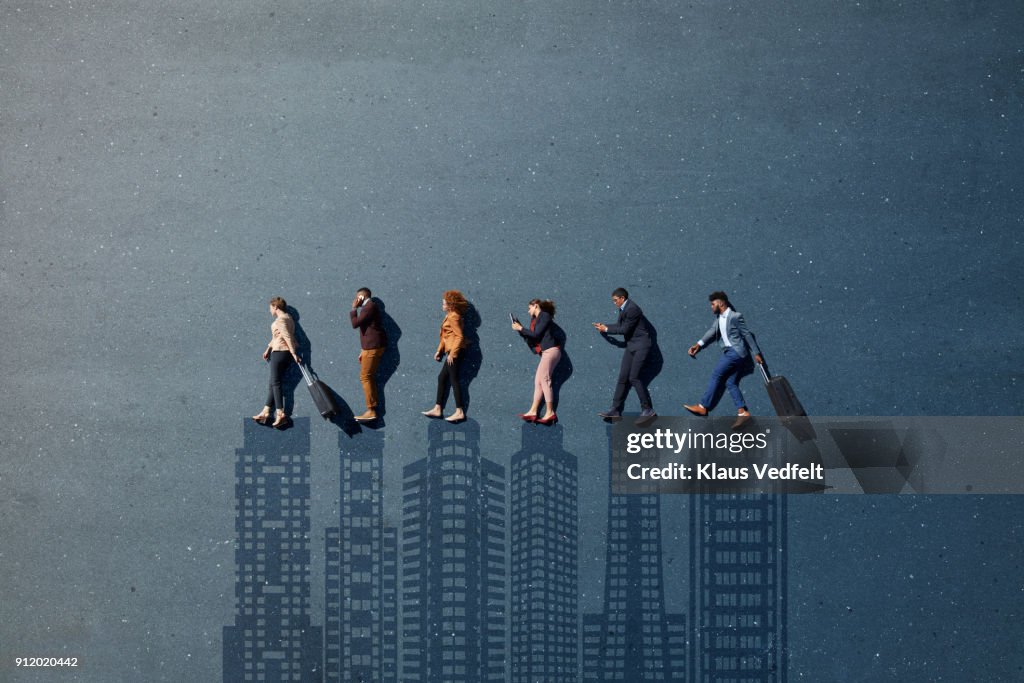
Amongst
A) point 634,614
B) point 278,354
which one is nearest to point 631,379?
point 634,614

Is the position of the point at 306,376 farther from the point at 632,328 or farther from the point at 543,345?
the point at 632,328

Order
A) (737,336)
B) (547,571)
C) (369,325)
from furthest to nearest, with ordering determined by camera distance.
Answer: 1. (547,571)
2. (369,325)
3. (737,336)

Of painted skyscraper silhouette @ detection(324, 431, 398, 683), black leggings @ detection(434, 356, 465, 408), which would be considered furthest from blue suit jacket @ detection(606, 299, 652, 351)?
painted skyscraper silhouette @ detection(324, 431, 398, 683)

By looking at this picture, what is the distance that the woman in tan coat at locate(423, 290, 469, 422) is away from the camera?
7.92 m

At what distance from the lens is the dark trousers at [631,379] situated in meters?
7.91

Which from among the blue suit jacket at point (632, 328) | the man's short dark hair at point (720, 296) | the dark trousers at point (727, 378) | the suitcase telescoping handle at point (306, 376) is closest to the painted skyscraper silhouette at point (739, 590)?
the dark trousers at point (727, 378)

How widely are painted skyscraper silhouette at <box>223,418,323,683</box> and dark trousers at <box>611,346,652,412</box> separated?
3.49 metres

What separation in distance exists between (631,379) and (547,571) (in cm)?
230

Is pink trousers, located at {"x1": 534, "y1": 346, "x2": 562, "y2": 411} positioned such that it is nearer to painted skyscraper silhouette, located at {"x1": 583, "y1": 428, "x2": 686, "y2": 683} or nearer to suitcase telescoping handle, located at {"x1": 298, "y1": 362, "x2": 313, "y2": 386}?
painted skyscraper silhouette, located at {"x1": 583, "y1": 428, "x2": 686, "y2": 683}

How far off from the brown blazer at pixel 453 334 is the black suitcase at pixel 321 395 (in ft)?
4.46

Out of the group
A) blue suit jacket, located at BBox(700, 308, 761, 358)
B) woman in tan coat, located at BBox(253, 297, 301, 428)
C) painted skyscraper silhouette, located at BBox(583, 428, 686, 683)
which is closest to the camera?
blue suit jacket, located at BBox(700, 308, 761, 358)

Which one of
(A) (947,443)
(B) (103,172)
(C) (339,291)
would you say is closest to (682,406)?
(A) (947,443)

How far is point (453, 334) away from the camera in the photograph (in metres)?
7.93

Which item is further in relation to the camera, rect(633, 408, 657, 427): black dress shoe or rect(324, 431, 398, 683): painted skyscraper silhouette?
rect(324, 431, 398, 683): painted skyscraper silhouette
